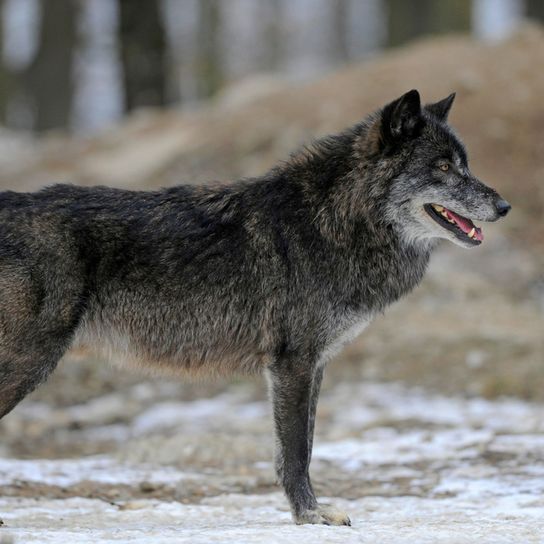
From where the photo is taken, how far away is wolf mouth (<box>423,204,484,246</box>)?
6.35 meters

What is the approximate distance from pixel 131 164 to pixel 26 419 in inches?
239

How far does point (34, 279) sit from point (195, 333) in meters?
1.01

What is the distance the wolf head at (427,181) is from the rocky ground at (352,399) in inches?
67.6

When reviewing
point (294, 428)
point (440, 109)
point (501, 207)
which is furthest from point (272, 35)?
point (294, 428)

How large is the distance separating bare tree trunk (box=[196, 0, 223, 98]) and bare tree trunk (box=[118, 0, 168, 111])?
16.9 metres

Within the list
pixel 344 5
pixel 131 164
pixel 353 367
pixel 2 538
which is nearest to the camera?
pixel 2 538

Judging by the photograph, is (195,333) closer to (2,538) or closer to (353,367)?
(2,538)

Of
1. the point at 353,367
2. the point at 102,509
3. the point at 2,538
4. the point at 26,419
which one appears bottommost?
the point at 2,538

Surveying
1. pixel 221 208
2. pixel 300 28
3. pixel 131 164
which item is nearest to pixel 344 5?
pixel 300 28

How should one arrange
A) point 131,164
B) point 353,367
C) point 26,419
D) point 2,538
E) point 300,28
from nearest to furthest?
1. point 2,538
2. point 26,419
3. point 353,367
4. point 131,164
5. point 300,28

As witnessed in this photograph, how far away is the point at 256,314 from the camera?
6293 millimetres

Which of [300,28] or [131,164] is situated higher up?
[300,28]

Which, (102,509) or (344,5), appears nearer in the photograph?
(102,509)

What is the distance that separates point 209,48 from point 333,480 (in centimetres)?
3471
